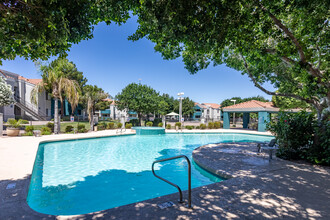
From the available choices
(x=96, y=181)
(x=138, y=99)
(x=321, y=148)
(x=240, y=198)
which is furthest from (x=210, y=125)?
(x=240, y=198)

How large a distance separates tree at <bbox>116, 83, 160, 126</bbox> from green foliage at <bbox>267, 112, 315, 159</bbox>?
21344 millimetres

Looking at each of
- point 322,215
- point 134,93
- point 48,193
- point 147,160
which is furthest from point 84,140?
point 322,215

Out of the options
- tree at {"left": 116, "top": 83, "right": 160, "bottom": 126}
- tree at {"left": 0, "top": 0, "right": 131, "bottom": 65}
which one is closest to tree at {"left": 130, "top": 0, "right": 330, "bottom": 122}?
tree at {"left": 0, "top": 0, "right": 131, "bottom": 65}

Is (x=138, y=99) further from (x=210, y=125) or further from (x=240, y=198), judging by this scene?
(x=240, y=198)

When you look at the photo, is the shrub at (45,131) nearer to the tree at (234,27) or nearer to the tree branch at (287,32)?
the tree at (234,27)

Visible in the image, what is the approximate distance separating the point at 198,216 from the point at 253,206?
1.31m

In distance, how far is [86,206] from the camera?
15.8ft

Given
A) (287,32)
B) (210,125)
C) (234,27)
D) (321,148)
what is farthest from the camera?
(210,125)

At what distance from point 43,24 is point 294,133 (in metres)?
9.14

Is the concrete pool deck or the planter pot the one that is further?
the planter pot

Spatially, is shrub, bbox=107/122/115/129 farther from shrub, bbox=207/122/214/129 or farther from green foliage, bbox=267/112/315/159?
green foliage, bbox=267/112/315/159

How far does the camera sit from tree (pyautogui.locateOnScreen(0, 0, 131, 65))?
3053mm

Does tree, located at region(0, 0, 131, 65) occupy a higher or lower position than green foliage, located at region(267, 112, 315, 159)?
higher

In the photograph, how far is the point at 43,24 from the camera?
317 centimetres
